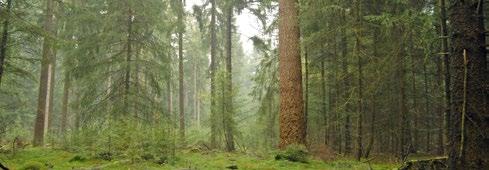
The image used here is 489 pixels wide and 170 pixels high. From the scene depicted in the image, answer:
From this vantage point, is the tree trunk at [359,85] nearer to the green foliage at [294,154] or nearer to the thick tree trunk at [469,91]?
the green foliage at [294,154]

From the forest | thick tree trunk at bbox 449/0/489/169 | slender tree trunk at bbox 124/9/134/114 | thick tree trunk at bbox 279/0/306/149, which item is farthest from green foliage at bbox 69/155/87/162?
thick tree trunk at bbox 449/0/489/169

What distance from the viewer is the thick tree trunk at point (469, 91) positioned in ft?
17.1

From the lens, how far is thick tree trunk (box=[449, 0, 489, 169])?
5207mm

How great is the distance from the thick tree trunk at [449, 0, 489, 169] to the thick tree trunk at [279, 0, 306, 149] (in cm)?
629

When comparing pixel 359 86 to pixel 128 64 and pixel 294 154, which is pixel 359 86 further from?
pixel 128 64

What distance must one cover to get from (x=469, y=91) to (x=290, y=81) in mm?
6686

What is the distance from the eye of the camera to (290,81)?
11766 mm

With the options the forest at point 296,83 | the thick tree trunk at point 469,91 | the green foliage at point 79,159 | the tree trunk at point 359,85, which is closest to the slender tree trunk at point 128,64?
the forest at point 296,83

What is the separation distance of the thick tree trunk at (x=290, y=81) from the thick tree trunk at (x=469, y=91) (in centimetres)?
629

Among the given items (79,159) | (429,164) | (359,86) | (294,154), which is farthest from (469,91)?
(79,159)

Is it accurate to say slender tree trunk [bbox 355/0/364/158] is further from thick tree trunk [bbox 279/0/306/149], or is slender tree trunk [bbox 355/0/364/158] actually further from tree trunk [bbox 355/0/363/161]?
thick tree trunk [bbox 279/0/306/149]

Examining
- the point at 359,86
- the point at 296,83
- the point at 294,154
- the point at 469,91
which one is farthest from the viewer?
the point at 359,86

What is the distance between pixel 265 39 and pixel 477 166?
58.3 ft

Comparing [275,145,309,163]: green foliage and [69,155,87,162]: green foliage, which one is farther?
[275,145,309,163]: green foliage
